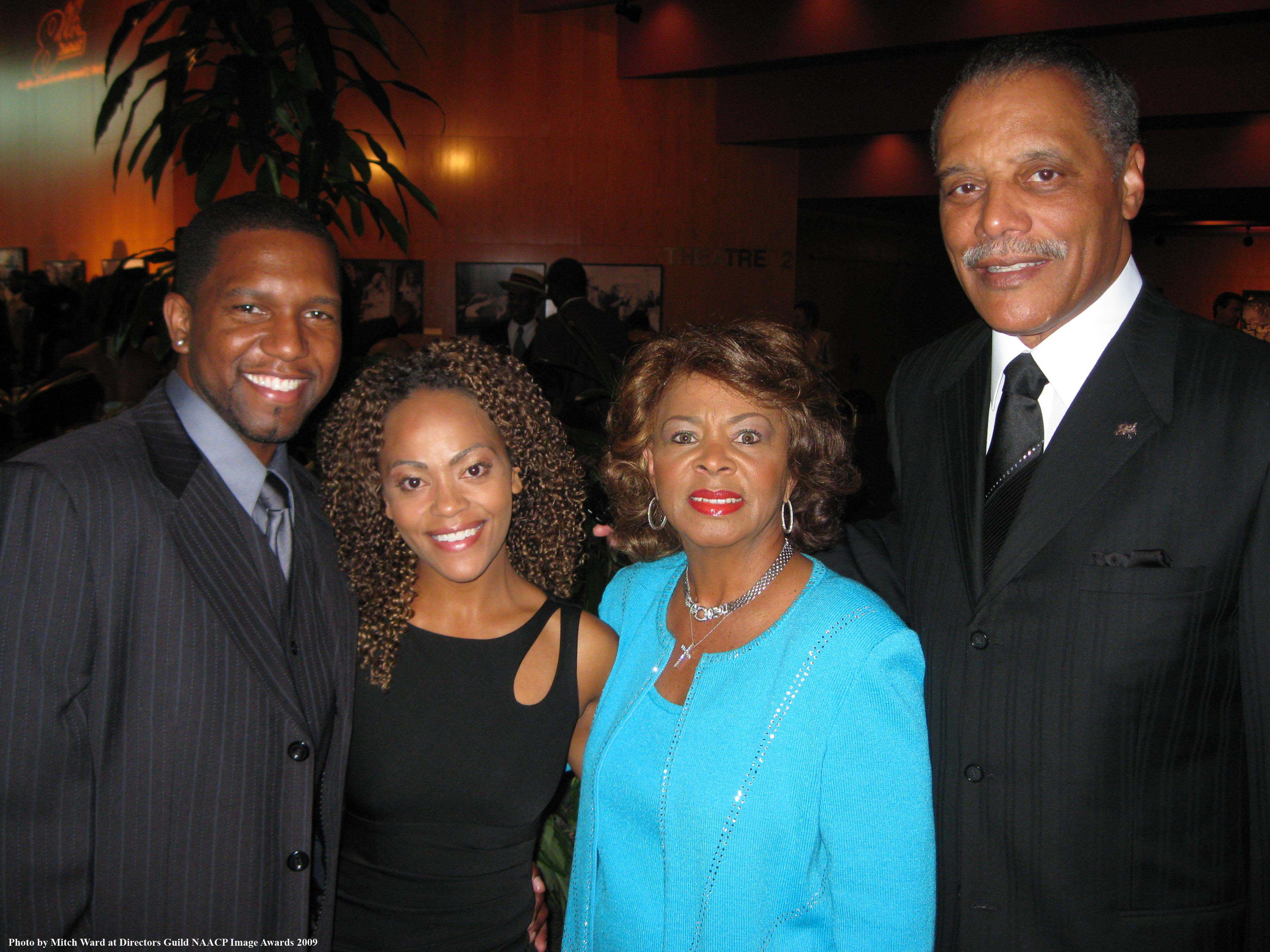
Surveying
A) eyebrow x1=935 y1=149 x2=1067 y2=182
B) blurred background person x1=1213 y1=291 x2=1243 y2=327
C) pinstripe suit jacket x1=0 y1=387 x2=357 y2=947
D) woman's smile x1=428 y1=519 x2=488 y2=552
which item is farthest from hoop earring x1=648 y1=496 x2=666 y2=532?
blurred background person x1=1213 y1=291 x2=1243 y2=327

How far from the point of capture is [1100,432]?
144cm

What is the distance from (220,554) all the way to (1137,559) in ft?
4.93

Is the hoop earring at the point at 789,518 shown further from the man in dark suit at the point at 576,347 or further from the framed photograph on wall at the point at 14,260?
the framed photograph on wall at the point at 14,260

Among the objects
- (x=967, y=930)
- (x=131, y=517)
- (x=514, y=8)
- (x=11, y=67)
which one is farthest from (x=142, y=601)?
(x=11, y=67)

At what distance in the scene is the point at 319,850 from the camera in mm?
1695

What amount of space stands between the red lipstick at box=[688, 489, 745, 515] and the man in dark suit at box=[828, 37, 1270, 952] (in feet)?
1.26

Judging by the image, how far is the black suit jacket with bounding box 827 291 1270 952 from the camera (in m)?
1.36

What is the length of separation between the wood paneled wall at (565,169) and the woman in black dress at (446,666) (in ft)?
27.0

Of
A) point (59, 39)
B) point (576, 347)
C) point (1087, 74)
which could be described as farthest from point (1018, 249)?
point (59, 39)

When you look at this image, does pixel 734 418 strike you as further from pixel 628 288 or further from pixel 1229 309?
pixel 628 288

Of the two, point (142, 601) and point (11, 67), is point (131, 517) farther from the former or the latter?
point (11, 67)

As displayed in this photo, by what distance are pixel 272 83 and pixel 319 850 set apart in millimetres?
2162

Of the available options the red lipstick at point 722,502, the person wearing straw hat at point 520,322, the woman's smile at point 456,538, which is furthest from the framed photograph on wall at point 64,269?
the red lipstick at point 722,502

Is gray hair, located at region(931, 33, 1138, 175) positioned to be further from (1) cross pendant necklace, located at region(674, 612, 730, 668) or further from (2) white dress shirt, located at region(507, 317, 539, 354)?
(2) white dress shirt, located at region(507, 317, 539, 354)
